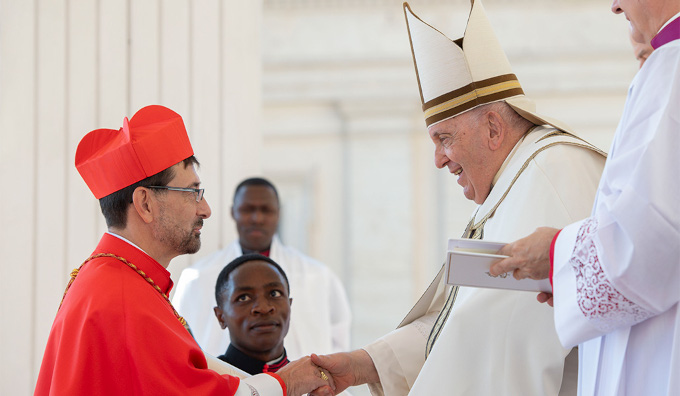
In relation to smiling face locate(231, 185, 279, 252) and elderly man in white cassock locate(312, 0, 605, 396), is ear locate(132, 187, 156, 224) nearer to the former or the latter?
elderly man in white cassock locate(312, 0, 605, 396)

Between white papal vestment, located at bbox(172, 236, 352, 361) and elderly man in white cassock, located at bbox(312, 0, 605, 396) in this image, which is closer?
elderly man in white cassock, located at bbox(312, 0, 605, 396)

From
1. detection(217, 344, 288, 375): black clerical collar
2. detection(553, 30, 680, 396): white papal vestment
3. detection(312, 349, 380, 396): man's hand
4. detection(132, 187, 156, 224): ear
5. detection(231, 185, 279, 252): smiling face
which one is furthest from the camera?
detection(231, 185, 279, 252): smiling face

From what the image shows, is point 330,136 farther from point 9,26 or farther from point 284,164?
point 9,26

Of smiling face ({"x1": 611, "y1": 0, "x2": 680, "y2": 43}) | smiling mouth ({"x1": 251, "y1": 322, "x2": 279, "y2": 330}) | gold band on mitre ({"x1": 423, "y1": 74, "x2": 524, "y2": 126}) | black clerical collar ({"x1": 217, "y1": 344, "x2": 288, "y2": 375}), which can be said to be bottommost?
black clerical collar ({"x1": 217, "y1": 344, "x2": 288, "y2": 375})

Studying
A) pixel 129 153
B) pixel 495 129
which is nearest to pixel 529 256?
pixel 495 129

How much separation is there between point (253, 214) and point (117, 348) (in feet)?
8.98

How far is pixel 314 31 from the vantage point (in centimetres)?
994

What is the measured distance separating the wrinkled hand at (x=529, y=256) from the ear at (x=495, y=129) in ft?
2.77

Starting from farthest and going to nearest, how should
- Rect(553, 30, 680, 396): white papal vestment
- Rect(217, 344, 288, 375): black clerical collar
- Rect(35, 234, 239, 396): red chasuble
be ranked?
Rect(217, 344, 288, 375): black clerical collar, Rect(35, 234, 239, 396): red chasuble, Rect(553, 30, 680, 396): white papal vestment

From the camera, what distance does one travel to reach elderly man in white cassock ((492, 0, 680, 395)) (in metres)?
1.78

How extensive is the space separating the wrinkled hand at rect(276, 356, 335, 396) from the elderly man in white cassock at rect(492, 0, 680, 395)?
111 cm

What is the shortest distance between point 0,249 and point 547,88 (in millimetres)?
7126

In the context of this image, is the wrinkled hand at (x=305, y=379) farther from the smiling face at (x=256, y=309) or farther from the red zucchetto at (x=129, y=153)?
the red zucchetto at (x=129, y=153)

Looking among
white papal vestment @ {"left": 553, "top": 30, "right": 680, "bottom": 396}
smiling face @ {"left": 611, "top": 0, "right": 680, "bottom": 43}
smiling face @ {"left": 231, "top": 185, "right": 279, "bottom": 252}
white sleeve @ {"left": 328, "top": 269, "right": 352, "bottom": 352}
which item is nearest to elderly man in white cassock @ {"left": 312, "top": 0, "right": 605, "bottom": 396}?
white papal vestment @ {"left": 553, "top": 30, "right": 680, "bottom": 396}
